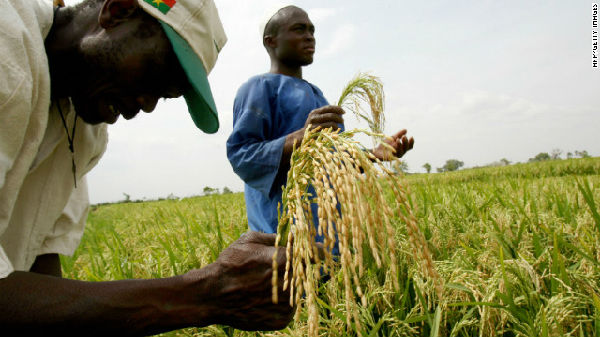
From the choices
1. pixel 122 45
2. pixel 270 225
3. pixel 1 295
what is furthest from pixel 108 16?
pixel 270 225

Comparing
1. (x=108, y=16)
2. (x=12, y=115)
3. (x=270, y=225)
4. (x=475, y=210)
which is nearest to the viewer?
(x=12, y=115)

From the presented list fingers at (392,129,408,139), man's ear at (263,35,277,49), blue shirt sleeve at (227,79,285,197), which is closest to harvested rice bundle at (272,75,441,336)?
blue shirt sleeve at (227,79,285,197)

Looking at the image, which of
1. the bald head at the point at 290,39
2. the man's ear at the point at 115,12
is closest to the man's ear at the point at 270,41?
the bald head at the point at 290,39

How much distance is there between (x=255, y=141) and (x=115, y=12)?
94 centimetres

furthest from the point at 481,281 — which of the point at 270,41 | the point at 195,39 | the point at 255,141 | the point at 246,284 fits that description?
the point at 270,41

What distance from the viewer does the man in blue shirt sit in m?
1.88

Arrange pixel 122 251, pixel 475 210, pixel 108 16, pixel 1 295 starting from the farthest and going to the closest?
pixel 122 251 → pixel 475 210 → pixel 108 16 → pixel 1 295

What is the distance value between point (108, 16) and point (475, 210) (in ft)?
8.42

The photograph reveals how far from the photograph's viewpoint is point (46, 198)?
5.16 feet

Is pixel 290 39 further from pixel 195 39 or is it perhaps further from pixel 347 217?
pixel 347 217

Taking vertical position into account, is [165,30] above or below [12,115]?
above

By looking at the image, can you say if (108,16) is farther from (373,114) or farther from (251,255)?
(373,114)

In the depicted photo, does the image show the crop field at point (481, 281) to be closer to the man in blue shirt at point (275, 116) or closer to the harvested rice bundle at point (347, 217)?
the harvested rice bundle at point (347, 217)

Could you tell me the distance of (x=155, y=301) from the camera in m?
1.08
